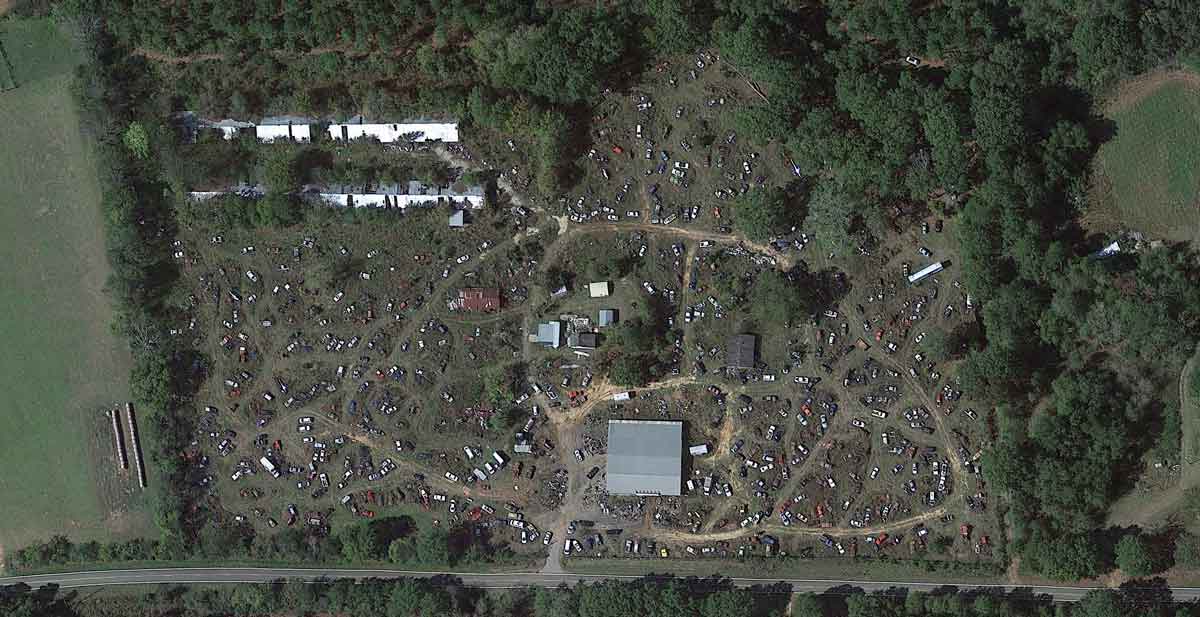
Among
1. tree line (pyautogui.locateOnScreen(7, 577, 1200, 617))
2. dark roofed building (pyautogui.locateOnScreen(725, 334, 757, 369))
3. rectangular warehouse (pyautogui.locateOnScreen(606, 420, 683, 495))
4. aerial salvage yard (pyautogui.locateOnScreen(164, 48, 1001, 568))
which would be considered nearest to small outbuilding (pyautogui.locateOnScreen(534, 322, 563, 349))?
aerial salvage yard (pyautogui.locateOnScreen(164, 48, 1001, 568))

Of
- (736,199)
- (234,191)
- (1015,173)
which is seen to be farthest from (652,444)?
(234,191)

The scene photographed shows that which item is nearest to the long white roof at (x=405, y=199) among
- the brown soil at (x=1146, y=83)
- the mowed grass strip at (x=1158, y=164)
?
the mowed grass strip at (x=1158, y=164)

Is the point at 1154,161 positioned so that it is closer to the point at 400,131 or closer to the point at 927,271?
the point at 927,271

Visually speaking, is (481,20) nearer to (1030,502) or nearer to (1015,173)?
(1015,173)

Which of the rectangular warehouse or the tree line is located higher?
the rectangular warehouse

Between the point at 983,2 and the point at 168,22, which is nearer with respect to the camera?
the point at 983,2

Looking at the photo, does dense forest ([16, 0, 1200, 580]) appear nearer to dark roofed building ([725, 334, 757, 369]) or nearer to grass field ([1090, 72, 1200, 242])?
grass field ([1090, 72, 1200, 242])
